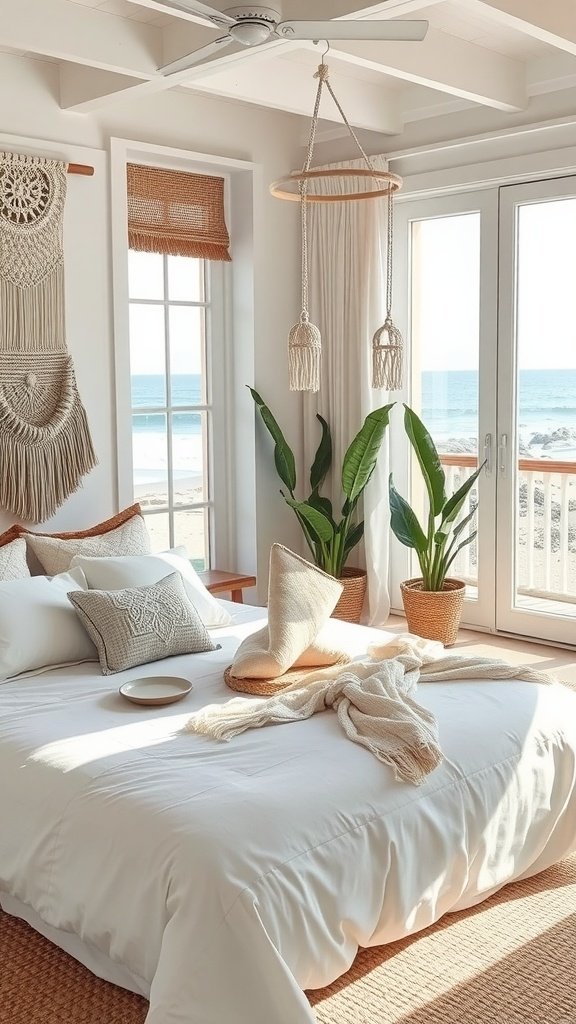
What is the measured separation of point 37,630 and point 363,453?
2299mm

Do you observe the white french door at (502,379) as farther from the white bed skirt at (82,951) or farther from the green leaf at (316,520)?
the white bed skirt at (82,951)

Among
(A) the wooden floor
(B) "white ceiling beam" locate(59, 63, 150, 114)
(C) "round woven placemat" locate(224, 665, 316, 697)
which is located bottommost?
(A) the wooden floor

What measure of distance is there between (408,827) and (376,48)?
2906mm

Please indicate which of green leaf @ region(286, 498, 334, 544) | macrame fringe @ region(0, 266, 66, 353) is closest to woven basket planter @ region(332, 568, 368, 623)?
green leaf @ region(286, 498, 334, 544)

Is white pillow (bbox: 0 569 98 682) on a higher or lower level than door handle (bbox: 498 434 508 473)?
lower

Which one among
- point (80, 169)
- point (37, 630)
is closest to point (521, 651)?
point (37, 630)

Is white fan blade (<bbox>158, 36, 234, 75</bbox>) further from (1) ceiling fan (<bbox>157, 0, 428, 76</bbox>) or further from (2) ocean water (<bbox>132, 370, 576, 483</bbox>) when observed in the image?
(2) ocean water (<bbox>132, 370, 576, 483</bbox>)

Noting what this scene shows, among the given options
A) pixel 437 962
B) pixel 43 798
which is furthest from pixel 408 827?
pixel 43 798

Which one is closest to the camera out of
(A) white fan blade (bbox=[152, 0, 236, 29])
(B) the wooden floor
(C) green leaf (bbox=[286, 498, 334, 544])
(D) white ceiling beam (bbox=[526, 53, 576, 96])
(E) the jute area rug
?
(A) white fan blade (bbox=[152, 0, 236, 29])

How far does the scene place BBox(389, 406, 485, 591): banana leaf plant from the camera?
16.6ft

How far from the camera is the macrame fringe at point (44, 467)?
4293mm

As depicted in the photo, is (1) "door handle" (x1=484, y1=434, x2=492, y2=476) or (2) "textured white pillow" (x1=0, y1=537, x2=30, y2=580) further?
(1) "door handle" (x1=484, y1=434, x2=492, y2=476)

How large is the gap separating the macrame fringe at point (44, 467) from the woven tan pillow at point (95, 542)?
0.31m

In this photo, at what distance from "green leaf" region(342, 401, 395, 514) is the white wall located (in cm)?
50
